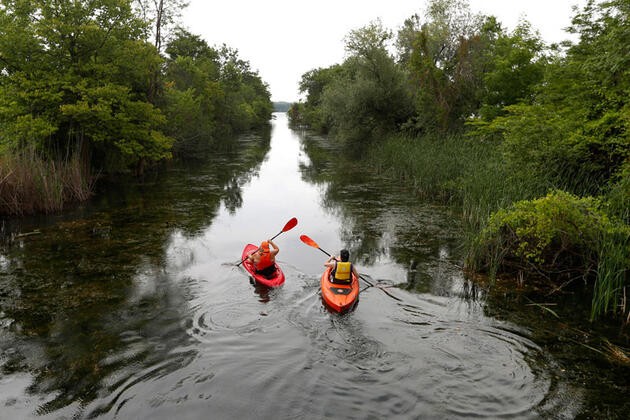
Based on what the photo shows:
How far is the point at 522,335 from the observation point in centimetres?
662

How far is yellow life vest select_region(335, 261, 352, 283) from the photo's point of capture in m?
7.80

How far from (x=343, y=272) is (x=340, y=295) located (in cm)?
45

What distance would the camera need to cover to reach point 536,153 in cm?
1048

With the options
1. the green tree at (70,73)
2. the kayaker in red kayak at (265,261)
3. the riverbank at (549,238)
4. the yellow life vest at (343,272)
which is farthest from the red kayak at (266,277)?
the green tree at (70,73)

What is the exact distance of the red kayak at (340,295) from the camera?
737cm

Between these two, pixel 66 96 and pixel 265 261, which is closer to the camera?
pixel 265 261

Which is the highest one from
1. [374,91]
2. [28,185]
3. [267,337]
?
[374,91]

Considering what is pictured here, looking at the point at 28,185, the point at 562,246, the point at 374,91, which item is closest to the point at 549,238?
the point at 562,246

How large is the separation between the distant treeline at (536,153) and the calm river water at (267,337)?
1140 mm

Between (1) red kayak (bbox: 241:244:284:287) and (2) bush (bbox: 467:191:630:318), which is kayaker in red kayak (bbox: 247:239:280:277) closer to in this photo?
(1) red kayak (bbox: 241:244:284:287)

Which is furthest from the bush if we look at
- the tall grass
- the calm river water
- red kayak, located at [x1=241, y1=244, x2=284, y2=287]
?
the tall grass

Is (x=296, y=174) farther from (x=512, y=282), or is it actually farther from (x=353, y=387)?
(x=353, y=387)

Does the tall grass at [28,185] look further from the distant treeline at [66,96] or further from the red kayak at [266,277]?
the red kayak at [266,277]

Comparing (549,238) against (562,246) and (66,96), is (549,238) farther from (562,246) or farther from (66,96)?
(66,96)
